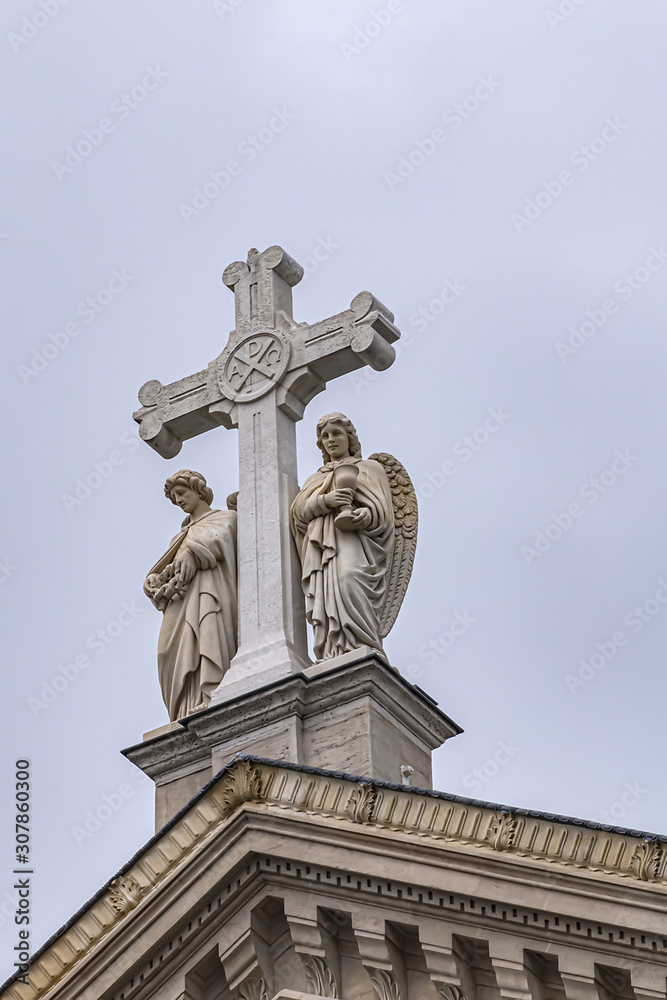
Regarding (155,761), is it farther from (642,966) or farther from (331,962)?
(642,966)

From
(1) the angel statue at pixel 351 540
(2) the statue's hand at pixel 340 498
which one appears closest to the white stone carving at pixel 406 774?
(1) the angel statue at pixel 351 540

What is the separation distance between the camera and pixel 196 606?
18781mm

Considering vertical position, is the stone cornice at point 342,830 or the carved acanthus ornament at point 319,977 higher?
the stone cornice at point 342,830

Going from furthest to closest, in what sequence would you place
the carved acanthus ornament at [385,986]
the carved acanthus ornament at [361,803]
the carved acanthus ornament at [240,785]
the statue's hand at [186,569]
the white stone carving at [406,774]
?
the statue's hand at [186,569] < the white stone carving at [406,774] < the carved acanthus ornament at [240,785] < the carved acanthus ornament at [361,803] < the carved acanthus ornament at [385,986]

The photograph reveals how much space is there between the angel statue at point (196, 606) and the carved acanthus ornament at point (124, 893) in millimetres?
2627

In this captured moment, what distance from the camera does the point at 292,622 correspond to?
1817 centimetres

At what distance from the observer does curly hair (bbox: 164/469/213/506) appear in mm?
19672

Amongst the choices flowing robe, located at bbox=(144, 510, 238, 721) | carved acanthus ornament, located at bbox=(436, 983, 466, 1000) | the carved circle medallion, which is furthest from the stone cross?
carved acanthus ornament, located at bbox=(436, 983, 466, 1000)

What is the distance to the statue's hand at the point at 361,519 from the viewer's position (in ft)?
59.5

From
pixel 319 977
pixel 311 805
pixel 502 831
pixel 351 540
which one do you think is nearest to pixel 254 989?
pixel 319 977

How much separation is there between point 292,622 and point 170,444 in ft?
8.81

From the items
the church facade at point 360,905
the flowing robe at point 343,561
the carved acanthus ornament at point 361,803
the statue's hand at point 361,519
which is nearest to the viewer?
the church facade at point 360,905

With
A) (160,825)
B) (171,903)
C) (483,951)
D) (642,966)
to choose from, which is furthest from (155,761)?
(642,966)

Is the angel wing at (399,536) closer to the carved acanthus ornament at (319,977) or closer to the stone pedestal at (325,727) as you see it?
the stone pedestal at (325,727)
